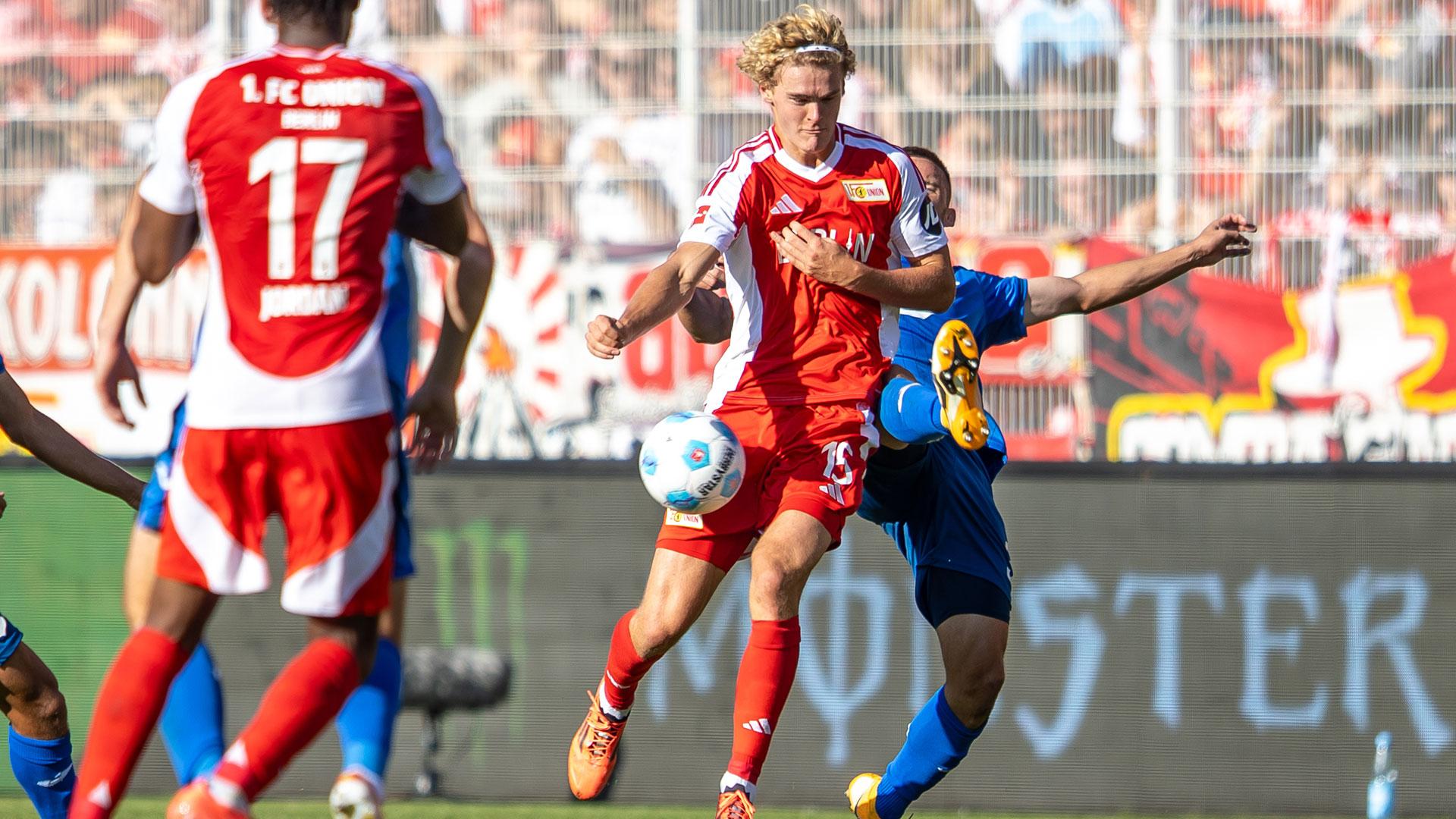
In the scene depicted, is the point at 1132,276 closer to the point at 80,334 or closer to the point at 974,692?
the point at 974,692

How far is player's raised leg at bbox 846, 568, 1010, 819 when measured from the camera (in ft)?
20.8

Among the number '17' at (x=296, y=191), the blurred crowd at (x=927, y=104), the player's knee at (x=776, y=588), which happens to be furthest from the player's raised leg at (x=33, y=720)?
the blurred crowd at (x=927, y=104)

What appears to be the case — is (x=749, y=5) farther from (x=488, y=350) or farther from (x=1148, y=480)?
(x=1148, y=480)

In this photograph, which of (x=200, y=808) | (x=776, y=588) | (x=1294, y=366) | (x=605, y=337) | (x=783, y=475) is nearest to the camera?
(x=200, y=808)

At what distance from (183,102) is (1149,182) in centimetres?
1159

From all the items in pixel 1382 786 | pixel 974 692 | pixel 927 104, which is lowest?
pixel 1382 786

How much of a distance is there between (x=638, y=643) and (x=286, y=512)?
6.09ft

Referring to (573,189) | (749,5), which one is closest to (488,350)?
(573,189)

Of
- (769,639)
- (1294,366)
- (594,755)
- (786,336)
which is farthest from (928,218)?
(1294,366)

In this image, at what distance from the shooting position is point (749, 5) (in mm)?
15219

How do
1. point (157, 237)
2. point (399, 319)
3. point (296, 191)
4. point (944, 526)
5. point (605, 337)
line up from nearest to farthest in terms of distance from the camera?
1. point (296, 191)
2. point (157, 237)
3. point (399, 319)
4. point (605, 337)
5. point (944, 526)

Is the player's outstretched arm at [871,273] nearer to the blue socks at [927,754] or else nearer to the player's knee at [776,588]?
the player's knee at [776,588]

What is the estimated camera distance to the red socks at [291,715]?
4.17 m

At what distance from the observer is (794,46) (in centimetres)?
574
